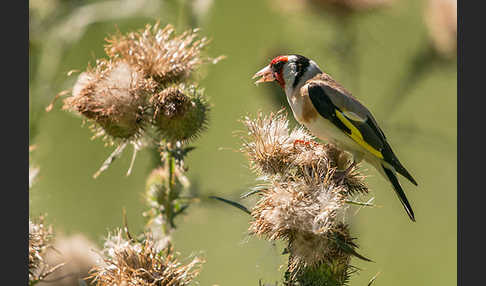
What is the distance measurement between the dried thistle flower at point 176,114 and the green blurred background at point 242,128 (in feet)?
0.56

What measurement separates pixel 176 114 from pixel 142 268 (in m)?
0.63

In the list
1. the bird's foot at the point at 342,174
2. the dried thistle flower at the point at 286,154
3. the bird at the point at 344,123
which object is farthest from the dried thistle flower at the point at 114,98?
the bird's foot at the point at 342,174

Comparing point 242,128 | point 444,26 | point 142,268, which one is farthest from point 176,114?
point 444,26

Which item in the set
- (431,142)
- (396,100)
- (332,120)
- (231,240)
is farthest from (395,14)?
(231,240)

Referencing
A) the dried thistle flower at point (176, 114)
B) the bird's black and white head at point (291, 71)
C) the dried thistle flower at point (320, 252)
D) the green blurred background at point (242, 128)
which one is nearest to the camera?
the dried thistle flower at point (320, 252)

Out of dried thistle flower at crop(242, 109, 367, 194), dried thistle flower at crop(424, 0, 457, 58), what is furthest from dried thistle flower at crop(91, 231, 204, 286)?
dried thistle flower at crop(424, 0, 457, 58)

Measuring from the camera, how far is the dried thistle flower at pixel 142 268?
7.48 feet

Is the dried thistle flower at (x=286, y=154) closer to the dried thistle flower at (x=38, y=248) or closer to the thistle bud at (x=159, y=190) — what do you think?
the thistle bud at (x=159, y=190)

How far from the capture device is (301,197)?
2242 millimetres

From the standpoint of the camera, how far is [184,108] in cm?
255

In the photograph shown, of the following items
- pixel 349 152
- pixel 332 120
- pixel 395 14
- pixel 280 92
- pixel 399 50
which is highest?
pixel 399 50

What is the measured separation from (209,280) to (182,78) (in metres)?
2.63

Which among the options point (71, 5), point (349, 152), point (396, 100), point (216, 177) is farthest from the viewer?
point (216, 177)

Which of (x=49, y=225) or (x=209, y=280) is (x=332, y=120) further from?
(x=209, y=280)
